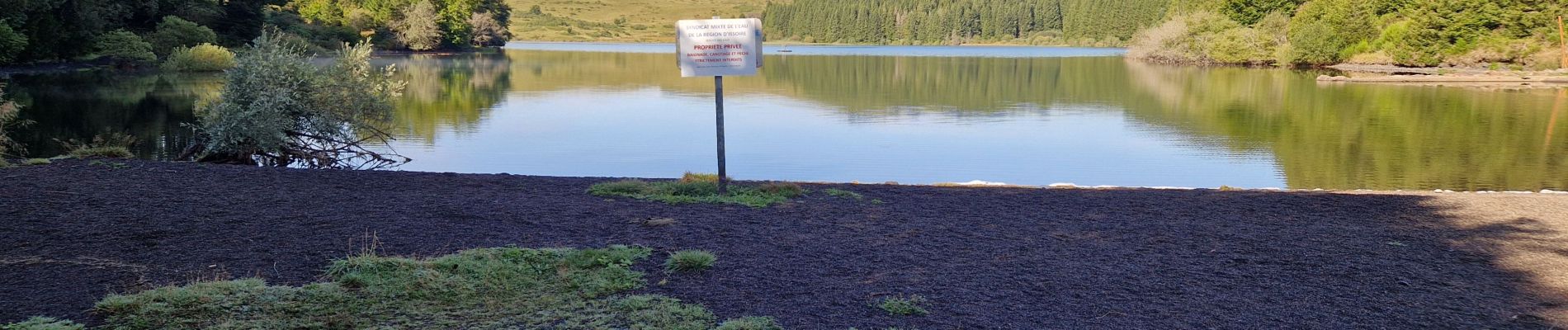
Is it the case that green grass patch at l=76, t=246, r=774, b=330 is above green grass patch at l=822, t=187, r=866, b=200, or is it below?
above

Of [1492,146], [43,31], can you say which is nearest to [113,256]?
[1492,146]

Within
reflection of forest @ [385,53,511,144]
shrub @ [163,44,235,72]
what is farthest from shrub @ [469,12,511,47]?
shrub @ [163,44,235,72]

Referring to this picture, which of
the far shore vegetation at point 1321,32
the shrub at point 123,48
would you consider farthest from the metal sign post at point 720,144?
the shrub at point 123,48

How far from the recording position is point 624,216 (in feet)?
24.5

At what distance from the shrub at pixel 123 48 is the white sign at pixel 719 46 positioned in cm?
3585

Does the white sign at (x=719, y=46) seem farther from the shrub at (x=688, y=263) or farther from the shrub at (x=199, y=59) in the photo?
the shrub at (x=199, y=59)

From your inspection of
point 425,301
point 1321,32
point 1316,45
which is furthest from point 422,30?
point 425,301

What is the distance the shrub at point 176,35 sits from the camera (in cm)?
4050

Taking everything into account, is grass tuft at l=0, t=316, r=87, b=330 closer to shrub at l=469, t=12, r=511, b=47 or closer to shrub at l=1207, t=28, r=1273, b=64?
shrub at l=1207, t=28, r=1273, b=64

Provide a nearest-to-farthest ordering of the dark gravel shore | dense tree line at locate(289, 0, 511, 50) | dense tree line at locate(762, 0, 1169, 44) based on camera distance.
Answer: the dark gravel shore, dense tree line at locate(289, 0, 511, 50), dense tree line at locate(762, 0, 1169, 44)

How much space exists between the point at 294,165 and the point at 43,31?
87.6 ft

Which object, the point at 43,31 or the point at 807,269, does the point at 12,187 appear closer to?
the point at 807,269

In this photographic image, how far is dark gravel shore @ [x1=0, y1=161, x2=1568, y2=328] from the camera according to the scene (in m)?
4.98

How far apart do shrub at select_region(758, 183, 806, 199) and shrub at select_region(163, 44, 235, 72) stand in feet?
108
